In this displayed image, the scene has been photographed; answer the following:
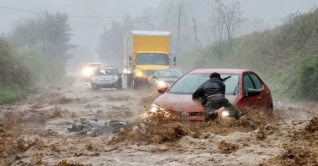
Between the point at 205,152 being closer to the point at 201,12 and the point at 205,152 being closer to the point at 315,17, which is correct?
the point at 315,17

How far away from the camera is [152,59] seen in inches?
1120

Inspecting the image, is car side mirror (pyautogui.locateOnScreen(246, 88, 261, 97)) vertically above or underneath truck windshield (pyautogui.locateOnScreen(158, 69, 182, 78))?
underneath

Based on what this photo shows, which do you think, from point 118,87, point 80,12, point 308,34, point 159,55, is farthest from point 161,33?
point 80,12

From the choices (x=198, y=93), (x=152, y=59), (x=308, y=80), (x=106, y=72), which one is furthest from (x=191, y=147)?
(x=106, y=72)

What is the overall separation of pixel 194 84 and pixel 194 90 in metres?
0.28

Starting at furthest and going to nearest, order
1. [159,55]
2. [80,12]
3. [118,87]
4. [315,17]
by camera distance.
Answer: [80,12]
[118,87]
[159,55]
[315,17]

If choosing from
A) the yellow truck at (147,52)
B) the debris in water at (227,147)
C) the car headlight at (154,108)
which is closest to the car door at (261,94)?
the car headlight at (154,108)

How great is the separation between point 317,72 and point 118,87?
556 inches

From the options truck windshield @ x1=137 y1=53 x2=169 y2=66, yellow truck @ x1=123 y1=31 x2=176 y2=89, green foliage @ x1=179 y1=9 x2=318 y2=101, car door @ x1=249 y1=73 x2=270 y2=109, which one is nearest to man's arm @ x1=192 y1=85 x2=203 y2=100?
car door @ x1=249 y1=73 x2=270 y2=109

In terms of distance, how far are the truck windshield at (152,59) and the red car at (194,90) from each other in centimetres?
1713

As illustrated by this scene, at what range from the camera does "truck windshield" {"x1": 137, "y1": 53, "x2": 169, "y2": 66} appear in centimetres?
2830

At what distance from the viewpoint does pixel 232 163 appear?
20.3 ft

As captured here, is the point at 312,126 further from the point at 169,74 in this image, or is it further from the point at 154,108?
the point at 169,74

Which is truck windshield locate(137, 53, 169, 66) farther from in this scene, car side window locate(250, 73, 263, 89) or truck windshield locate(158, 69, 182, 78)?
car side window locate(250, 73, 263, 89)
